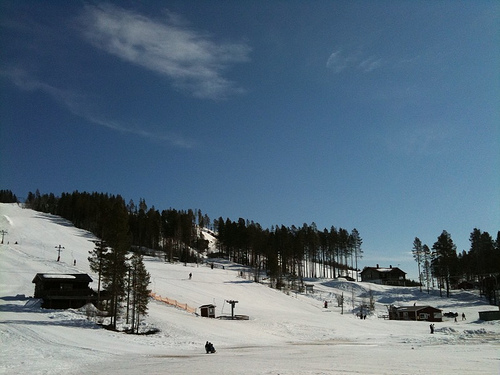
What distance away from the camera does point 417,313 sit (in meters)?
69.2

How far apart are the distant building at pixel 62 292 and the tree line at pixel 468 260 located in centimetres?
7279

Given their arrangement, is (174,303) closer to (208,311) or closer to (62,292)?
(208,311)

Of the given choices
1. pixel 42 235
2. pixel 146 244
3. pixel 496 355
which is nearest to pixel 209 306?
pixel 496 355

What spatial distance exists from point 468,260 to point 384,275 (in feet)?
73.1

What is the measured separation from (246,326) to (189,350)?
1682cm

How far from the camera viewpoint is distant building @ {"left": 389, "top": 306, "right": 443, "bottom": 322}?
6831cm

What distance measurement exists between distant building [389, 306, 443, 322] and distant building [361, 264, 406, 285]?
40046 millimetres

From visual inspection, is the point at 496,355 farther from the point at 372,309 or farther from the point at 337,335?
the point at 372,309

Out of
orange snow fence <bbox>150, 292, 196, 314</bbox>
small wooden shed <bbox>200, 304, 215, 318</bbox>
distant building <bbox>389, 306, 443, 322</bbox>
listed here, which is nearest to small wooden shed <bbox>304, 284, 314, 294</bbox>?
distant building <bbox>389, 306, 443, 322</bbox>

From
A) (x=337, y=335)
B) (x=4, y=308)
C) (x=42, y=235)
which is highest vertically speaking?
(x=42, y=235)

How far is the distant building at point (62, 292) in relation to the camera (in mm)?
48037

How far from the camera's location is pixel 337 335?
Answer: 46500 mm

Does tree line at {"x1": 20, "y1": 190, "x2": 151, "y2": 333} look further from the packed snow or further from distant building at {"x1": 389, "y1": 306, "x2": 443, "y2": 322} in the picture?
distant building at {"x1": 389, "y1": 306, "x2": 443, "y2": 322}

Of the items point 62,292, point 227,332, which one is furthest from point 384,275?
point 62,292
